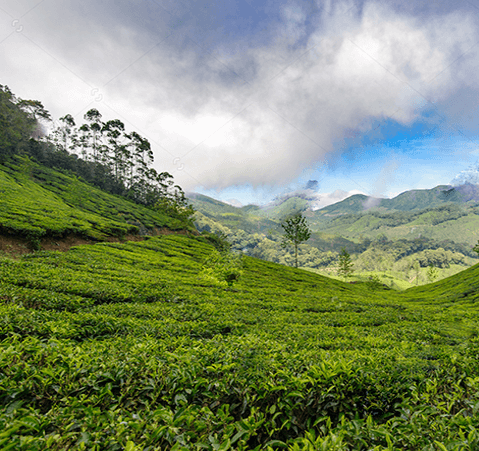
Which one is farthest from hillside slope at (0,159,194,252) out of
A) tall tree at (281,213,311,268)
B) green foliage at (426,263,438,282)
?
green foliage at (426,263,438,282)

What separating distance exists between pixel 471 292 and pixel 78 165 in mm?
104360

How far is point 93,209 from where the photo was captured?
157ft

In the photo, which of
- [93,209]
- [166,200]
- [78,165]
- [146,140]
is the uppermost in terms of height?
[146,140]

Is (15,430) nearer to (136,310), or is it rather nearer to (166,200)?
(136,310)

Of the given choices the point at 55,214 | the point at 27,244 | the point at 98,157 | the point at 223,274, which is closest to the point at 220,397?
the point at 223,274

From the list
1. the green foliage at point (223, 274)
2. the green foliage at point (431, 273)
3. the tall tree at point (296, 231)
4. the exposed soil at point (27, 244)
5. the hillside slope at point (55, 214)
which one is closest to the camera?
the green foliage at point (223, 274)

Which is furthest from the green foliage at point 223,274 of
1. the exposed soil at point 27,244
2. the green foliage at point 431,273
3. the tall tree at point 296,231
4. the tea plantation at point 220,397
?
the green foliage at point 431,273

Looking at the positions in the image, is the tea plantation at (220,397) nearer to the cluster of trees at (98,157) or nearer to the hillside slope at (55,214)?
the hillside slope at (55,214)

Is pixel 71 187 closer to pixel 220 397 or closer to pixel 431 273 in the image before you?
pixel 220 397

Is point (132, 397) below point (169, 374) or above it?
below

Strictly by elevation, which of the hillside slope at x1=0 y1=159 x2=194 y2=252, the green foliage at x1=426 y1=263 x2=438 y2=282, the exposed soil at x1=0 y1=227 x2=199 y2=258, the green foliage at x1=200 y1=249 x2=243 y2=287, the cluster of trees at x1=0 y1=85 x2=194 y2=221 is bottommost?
the green foliage at x1=426 y1=263 x2=438 y2=282

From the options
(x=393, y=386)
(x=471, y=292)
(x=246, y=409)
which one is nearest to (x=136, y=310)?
(x=246, y=409)

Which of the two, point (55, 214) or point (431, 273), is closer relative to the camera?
point (55, 214)

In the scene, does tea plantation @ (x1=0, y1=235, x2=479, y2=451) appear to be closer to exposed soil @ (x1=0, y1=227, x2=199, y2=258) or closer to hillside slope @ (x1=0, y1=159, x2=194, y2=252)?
exposed soil @ (x1=0, y1=227, x2=199, y2=258)
